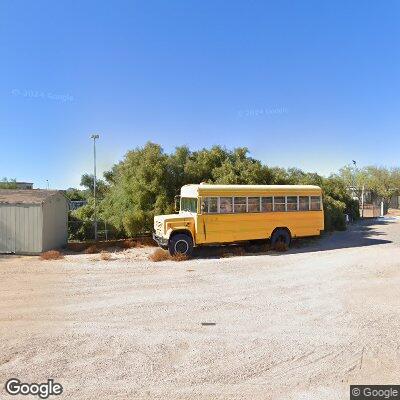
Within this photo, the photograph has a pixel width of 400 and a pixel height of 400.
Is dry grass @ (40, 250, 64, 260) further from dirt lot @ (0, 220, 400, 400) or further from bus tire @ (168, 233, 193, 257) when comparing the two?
bus tire @ (168, 233, 193, 257)

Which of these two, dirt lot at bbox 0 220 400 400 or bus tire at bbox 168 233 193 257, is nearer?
dirt lot at bbox 0 220 400 400

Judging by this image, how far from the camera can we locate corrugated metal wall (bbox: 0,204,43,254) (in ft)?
51.5

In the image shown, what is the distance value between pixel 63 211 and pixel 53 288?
900 cm

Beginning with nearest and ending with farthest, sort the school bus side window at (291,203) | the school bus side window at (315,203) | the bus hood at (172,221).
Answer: the bus hood at (172,221) → the school bus side window at (291,203) → the school bus side window at (315,203)

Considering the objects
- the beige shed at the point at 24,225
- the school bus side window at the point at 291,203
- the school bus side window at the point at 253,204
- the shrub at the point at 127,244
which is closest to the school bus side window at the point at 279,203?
the school bus side window at the point at 291,203

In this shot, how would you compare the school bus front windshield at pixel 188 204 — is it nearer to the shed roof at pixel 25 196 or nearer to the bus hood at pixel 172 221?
the bus hood at pixel 172 221

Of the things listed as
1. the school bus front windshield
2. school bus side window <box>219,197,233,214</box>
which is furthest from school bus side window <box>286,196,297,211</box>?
the school bus front windshield

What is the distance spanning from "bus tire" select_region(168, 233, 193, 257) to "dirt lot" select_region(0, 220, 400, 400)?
2013mm

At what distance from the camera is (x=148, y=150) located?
20172 millimetres

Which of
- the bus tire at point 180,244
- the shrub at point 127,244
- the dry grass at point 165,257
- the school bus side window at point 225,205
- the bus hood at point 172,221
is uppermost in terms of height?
the school bus side window at point 225,205

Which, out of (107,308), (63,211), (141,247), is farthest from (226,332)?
(63,211)

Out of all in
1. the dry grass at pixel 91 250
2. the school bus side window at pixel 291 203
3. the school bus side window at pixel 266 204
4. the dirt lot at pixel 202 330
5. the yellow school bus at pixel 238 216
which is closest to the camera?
the dirt lot at pixel 202 330

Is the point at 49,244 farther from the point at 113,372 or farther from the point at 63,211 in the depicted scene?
the point at 113,372

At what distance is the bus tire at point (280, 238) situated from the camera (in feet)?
52.4
